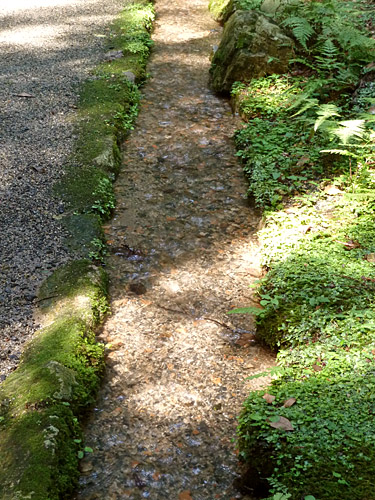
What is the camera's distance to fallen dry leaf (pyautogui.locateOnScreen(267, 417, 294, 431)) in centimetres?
263

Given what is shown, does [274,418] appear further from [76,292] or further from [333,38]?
[333,38]

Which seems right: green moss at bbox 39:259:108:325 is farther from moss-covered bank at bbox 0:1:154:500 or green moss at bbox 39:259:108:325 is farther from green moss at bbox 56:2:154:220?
green moss at bbox 56:2:154:220

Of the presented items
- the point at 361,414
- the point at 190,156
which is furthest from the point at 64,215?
the point at 361,414

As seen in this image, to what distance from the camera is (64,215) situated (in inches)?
183

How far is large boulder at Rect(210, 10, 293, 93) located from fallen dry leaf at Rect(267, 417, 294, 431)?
533 cm

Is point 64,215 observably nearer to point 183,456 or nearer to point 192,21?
point 183,456

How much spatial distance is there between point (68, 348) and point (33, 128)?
11.4ft

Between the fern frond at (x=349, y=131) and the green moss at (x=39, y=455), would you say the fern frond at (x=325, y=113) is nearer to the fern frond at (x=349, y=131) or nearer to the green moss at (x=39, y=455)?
the fern frond at (x=349, y=131)

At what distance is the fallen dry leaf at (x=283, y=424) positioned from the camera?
263 centimetres

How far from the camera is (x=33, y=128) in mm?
5910

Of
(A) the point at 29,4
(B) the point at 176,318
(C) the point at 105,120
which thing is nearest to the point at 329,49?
(C) the point at 105,120

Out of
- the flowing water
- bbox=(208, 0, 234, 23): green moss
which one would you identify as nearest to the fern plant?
the flowing water

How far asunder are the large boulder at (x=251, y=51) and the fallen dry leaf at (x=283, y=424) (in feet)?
17.5

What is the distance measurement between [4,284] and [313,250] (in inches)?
94.8
